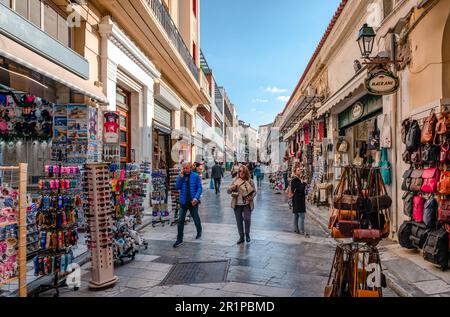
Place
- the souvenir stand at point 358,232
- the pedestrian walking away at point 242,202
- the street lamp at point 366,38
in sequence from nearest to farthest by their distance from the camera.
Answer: the souvenir stand at point 358,232 < the street lamp at point 366,38 < the pedestrian walking away at point 242,202

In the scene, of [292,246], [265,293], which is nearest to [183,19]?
[292,246]

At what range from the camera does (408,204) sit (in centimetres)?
623

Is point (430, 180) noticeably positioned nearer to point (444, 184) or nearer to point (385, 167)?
point (444, 184)

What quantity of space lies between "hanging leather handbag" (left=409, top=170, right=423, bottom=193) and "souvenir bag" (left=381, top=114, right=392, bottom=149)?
1.44m

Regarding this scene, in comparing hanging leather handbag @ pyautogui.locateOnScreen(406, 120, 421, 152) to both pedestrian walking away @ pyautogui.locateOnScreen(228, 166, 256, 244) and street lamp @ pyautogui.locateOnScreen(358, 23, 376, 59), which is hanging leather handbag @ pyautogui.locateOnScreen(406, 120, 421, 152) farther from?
pedestrian walking away @ pyautogui.locateOnScreen(228, 166, 256, 244)

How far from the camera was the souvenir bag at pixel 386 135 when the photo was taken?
7438 millimetres

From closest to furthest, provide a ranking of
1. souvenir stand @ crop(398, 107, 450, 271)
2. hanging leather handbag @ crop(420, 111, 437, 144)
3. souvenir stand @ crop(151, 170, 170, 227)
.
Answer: souvenir stand @ crop(398, 107, 450, 271)
hanging leather handbag @ crop(420, 111, 437, 144)
souvenir stand @ crop(151, 170, 170, 227)

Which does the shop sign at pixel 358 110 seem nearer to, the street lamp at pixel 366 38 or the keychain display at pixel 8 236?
the street lamp at pixel 366 38

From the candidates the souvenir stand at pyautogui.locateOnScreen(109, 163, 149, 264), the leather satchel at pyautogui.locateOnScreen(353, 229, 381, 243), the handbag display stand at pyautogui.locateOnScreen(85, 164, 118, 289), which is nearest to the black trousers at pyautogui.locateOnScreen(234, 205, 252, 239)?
the souvenir stand at pyautogui.locateOnScreen(109, 163, 149, 264)

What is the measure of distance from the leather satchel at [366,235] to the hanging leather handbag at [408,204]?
269 centimetres

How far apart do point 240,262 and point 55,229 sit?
2984 millimetres

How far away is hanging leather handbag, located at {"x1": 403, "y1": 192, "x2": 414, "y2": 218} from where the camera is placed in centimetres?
618

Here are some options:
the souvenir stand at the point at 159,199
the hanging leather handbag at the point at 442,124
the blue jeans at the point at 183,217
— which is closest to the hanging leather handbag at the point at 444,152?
the hanging leather handbag at the point at 442,124
